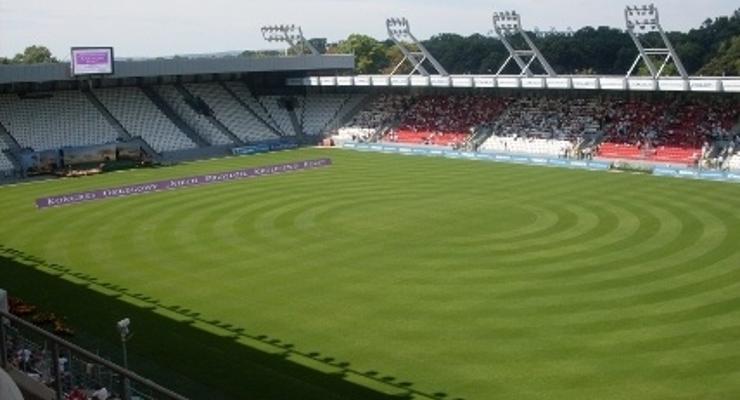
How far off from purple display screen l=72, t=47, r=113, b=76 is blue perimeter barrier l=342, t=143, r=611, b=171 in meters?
21.4

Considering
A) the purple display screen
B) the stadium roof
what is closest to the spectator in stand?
the stadium roof

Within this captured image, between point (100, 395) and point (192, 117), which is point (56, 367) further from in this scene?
point (192, 117)

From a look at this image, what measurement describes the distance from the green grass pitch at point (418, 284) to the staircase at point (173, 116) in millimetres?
26204

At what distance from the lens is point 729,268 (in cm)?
2666

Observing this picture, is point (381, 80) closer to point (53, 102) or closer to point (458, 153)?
point (458, 153)

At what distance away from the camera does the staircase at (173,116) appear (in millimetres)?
71812

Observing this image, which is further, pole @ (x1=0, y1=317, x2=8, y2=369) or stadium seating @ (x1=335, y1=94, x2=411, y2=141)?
stadium seating @ (x1=335, y1=94, x2=411, y2=141)

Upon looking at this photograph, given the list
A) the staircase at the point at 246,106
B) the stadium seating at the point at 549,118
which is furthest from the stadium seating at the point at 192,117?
the stadium seating at the point at 549,118

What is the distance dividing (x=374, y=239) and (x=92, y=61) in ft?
134

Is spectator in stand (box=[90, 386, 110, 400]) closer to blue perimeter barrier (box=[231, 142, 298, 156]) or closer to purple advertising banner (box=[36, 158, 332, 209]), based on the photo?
purple advertising banner (box=[36, 158, 332, 209])

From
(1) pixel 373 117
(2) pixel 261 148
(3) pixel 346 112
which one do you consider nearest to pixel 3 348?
(2) pixel 261 148

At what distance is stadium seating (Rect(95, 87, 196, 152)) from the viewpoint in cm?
6931

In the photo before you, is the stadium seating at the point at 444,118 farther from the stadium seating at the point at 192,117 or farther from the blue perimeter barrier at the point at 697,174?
the blue perimeter barrier at the point at 697,174

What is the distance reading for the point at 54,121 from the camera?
66812 mm
